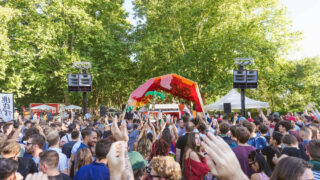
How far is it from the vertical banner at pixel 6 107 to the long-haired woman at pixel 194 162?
30.9 feet

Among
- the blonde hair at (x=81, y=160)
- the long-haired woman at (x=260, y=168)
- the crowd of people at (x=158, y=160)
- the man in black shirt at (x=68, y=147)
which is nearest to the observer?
the crowd of people at (x=158, y=160)

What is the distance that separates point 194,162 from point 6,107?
9679 mm

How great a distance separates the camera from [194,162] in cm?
362

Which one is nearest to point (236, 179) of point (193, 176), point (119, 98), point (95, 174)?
point (95, 174)

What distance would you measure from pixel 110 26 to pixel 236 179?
22446 mm

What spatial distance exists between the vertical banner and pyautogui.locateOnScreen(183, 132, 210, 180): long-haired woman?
9.43 meters

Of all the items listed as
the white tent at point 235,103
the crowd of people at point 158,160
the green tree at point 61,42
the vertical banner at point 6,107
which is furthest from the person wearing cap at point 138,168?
the green tree at point 61,42

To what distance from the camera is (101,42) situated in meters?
20.6

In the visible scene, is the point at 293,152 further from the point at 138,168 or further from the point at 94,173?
the point at 94,173

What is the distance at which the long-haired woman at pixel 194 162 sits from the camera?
11.7 ft

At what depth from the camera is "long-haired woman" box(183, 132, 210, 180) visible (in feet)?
11.7

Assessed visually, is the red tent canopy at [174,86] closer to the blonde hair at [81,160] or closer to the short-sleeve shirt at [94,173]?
the blonde hair at [81,160]

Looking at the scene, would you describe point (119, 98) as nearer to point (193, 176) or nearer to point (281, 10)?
point (281, 10)

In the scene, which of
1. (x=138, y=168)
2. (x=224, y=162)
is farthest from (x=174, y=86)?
(x=224, y=162)
